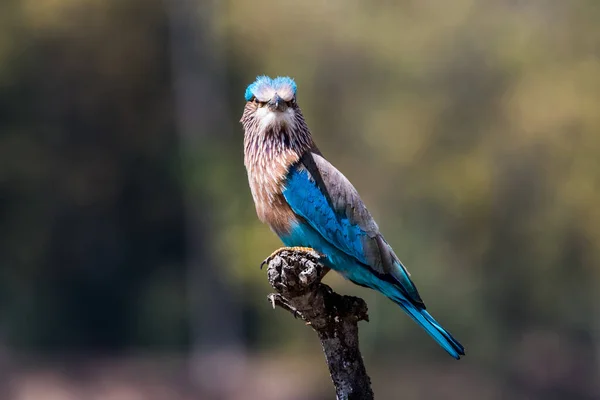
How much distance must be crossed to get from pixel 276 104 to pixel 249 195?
1509cm

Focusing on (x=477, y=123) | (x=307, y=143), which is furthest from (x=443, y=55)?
(x=307, y=143)

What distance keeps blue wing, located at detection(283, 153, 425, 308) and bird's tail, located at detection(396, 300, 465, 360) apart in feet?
0.16

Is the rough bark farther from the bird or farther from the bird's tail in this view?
the bird

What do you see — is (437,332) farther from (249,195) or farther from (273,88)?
(249,195)

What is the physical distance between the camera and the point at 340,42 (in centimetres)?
2031

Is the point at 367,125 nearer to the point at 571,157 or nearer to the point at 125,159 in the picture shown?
the point at 571,157

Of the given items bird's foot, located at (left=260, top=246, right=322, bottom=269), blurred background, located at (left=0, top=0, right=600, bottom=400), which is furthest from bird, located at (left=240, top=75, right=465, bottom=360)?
blurred background, located at (left=0, top=0, right=600, bottom=400)

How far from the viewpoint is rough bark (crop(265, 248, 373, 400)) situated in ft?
13.5

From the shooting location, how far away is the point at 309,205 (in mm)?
4898

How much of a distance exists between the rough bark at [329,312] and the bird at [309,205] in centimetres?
56

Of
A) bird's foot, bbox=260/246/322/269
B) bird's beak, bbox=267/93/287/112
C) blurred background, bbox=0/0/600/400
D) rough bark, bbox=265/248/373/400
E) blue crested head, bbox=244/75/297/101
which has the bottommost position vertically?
rough bark, bbox=265/248/373/400

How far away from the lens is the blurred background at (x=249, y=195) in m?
19.3

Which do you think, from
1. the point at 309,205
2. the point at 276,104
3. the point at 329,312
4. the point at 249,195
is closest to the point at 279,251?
the point at 329,312

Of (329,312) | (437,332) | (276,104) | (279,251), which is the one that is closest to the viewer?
(329,312)
